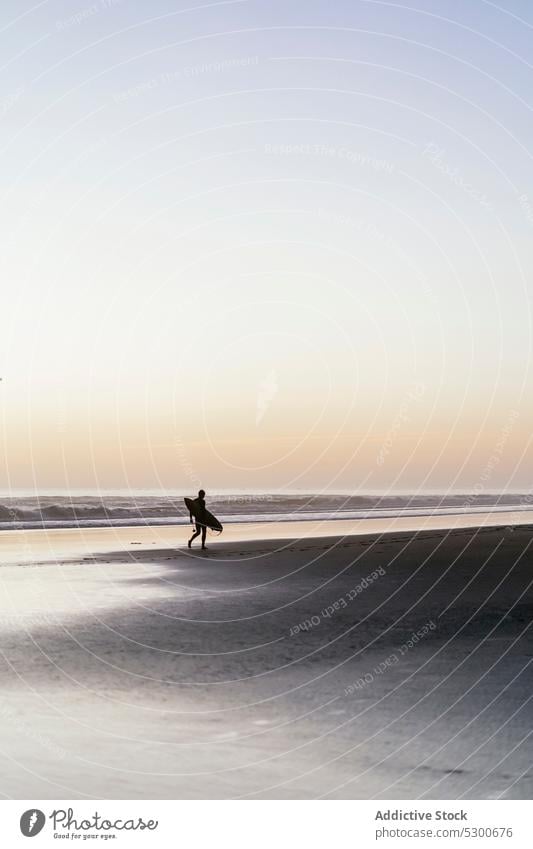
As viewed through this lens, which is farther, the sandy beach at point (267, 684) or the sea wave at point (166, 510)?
the sea wave at point (166, 510)

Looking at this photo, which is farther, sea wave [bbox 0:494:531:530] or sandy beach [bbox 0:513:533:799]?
sea wave [bbox 0:494:531:530]

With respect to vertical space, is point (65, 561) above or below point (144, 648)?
above

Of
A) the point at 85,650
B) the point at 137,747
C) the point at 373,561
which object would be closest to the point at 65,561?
the point at 373,561

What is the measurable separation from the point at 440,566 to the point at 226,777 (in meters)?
19.9

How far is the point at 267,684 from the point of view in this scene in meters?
12.5

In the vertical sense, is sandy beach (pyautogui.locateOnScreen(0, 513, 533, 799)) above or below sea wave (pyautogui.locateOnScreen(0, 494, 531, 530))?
below

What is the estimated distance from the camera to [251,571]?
89.7 feet

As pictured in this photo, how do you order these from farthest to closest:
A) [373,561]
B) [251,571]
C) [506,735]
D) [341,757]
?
[373,561]
[251,571]
[506,735]
[341,757]

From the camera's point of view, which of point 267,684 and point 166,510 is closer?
point 267,684

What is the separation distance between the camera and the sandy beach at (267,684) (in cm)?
876

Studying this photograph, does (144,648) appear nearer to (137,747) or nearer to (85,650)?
(85,650)

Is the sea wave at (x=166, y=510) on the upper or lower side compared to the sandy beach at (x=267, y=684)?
upper

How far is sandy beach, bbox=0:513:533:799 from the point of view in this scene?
8.76m

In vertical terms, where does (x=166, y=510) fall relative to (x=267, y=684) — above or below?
above
